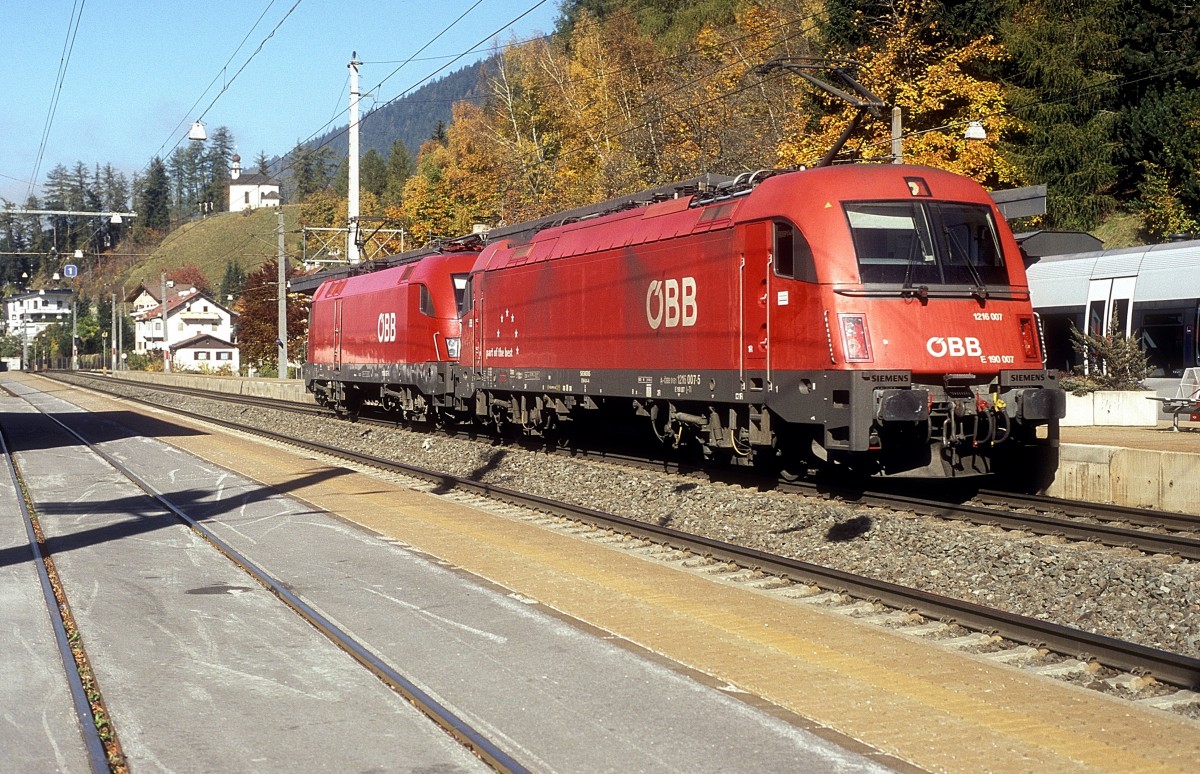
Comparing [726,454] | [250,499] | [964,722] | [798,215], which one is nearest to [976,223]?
[798,215]

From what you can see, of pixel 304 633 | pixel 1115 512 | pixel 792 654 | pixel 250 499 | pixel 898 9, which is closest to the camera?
pixel 792 654

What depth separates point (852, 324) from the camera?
13.5m

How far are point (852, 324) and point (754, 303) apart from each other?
179cm

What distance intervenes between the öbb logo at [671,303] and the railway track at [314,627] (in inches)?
271

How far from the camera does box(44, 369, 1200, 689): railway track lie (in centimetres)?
759

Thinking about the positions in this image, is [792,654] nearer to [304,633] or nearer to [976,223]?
[304,633]

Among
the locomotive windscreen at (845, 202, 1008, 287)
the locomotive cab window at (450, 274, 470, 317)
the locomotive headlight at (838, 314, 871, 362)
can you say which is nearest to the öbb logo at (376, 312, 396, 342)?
the locomotive cab window at (450, 274, 470, 317)

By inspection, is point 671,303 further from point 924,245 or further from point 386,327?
point 386,327

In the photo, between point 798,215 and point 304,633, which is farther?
point 798,215

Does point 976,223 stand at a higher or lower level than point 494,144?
lower

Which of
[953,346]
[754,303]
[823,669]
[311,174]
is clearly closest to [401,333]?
[754,303]

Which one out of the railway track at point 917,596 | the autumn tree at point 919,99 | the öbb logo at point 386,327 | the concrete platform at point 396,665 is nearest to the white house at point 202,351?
the autumn tree at point 919,99

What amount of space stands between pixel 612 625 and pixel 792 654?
4.92 ft

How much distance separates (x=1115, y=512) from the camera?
522 inches
